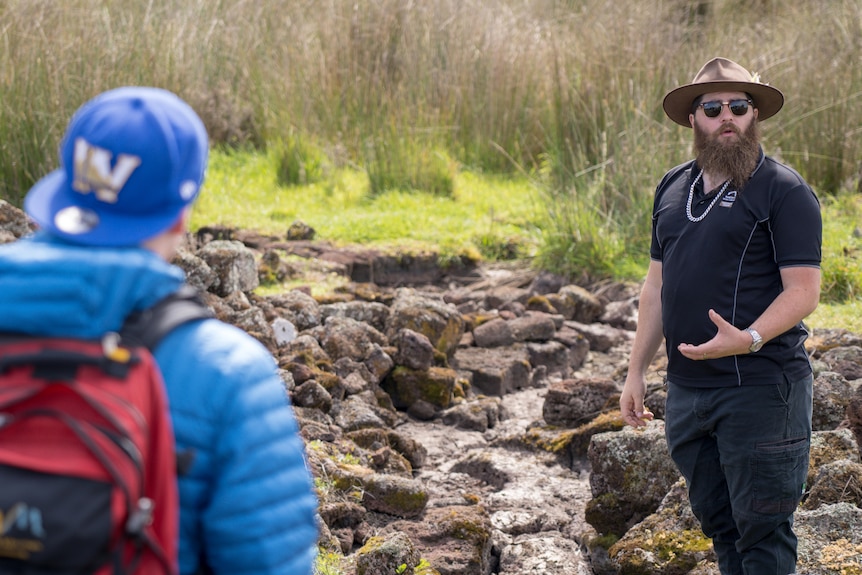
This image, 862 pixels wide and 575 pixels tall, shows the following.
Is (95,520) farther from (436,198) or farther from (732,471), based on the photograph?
(436,198)

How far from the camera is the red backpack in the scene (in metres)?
1.30

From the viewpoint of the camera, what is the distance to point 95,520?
4.28 ft

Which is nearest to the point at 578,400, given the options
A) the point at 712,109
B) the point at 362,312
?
the point at 362,312

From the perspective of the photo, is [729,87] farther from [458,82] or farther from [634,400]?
[458,82]

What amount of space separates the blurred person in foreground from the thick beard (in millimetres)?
1925

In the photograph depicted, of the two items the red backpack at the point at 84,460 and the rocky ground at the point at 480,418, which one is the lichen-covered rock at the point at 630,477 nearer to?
the rocky ground at the point at 480,418

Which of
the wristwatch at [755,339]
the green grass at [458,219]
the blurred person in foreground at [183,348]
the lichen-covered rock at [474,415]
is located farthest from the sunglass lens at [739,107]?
the green grass at [458,219]

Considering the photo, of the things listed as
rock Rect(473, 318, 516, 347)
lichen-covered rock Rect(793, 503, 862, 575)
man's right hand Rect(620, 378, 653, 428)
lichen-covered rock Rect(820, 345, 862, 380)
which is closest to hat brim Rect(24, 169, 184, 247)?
man's right hand Rect(620, 378, 653, 428)

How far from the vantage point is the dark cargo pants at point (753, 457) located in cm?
293

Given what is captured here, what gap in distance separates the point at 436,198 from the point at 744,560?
6.70 metres

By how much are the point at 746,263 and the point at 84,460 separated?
2.12 m

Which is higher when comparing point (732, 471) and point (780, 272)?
point (780, 272)

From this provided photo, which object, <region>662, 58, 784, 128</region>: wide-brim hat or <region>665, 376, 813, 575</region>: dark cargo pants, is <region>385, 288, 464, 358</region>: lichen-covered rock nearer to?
<region>662, 58, 784, 128</region>: wide-brim hat

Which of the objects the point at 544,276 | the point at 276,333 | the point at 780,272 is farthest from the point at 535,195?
the point at 780,272
